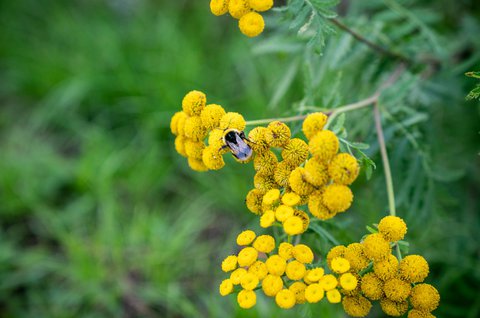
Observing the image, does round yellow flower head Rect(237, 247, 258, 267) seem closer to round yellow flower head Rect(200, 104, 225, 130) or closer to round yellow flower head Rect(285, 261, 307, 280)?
round yellow flower head Rect(285, 261, 307, 280)

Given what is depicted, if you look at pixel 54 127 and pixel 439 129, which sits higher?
pixel 439 129

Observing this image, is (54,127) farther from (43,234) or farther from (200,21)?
(200,21)

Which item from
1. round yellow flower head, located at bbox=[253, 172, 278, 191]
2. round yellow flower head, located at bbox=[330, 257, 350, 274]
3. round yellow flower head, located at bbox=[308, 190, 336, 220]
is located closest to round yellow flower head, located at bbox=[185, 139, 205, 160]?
round yellow flower head, located at bbox=[253, 172, 278, 191]

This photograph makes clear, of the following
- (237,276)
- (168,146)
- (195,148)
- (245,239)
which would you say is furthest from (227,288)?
(168,146)

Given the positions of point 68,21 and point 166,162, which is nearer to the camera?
point 166,162

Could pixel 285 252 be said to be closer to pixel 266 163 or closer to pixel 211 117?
pixel 266 163

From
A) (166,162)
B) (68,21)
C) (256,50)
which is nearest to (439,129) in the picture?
(256,50)

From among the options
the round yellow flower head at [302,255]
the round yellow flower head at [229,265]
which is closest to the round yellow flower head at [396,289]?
the round yellow flower head at [302,255]
